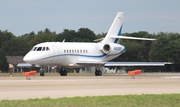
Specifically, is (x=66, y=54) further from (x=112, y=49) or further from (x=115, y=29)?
(x=115, y=29)

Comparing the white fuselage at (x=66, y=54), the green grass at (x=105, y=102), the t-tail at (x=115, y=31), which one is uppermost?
the t-tail at (x=115, y=31)

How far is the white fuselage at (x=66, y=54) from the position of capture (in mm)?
51375

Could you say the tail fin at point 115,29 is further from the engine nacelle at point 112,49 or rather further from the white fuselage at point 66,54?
the engine nacelle at point 112,49

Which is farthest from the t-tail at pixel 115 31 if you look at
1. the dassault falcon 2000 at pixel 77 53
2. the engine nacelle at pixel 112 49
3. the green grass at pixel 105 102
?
the green grass at pixel 105 102

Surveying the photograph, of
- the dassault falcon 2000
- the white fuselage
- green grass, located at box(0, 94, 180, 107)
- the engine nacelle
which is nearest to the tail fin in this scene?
the dassault falcon 2000

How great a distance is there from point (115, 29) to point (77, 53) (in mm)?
7431

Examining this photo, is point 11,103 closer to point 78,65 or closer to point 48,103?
point 48,103

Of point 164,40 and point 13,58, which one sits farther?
point 13,58

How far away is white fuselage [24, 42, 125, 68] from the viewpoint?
169 feet

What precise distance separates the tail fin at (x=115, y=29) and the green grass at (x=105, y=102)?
38.4 m

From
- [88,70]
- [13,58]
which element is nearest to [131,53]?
[88,70]

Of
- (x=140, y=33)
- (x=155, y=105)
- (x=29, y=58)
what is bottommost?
(x=155, y=105)

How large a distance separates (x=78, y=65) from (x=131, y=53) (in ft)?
68.7

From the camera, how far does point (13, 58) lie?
108m
